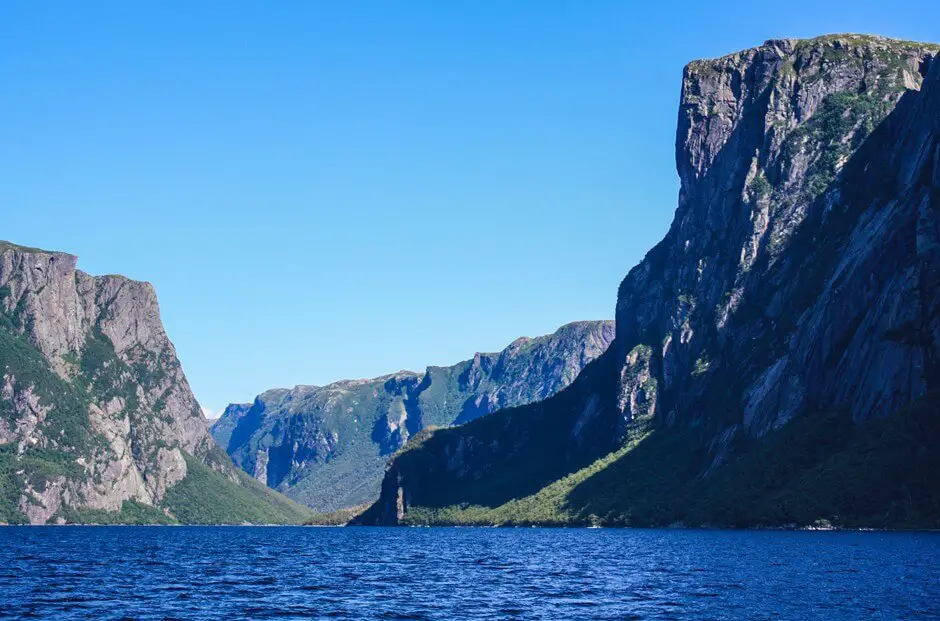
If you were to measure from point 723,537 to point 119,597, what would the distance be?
126204 millimetres

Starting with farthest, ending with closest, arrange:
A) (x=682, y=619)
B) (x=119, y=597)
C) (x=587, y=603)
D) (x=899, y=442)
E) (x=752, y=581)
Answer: (x=899, y=442) < (x=752, y=581) < (x=119, y=597) < (x=587, y=603) < (x=682, y=619)

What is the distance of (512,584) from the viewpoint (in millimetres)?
97750

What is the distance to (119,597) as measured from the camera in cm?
8612

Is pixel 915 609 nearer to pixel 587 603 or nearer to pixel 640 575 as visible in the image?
pixel 587 603

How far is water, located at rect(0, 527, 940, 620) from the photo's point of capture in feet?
247

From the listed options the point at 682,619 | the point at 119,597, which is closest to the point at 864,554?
the point at 682,619

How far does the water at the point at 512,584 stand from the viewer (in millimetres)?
75312

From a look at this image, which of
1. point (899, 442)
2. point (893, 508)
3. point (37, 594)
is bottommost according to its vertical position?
point (37, 594)

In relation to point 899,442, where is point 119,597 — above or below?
below

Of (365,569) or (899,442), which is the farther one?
(899,442)

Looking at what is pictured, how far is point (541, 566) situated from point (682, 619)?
178ft

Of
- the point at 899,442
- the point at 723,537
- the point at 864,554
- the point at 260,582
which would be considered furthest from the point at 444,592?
the point at 899,442

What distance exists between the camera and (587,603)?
80.7 meters

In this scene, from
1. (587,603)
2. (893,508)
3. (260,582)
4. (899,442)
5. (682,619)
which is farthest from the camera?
(899,442)
